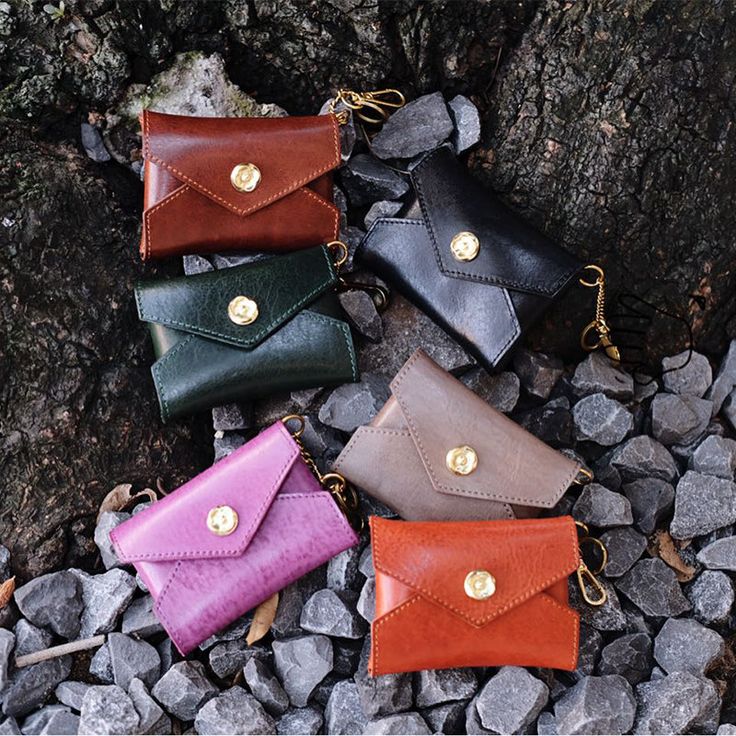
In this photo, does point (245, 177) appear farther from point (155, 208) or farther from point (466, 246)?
point (466, 246)

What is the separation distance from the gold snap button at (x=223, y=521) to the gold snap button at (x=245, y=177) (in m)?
0.83

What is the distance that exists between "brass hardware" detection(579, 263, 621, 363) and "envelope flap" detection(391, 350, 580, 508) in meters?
0.44

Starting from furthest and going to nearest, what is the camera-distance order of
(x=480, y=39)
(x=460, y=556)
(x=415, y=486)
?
(x=480, y=39), (x=415, y=486), (x=460, y=556)

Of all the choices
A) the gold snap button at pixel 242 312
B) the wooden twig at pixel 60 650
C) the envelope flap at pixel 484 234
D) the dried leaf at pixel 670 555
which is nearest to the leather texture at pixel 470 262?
the envelope flap at pixel 484 234

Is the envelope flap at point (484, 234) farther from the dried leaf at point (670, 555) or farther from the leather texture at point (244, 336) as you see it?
the dried leaf at point (670, 555)

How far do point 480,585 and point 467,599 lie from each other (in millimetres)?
45

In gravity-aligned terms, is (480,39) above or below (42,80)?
above

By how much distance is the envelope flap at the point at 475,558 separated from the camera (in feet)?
8.05

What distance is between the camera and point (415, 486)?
8.66ft

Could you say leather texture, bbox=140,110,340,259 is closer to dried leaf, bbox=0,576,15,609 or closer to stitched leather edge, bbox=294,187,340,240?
stitched leather edge, bbox=294,187,340,240

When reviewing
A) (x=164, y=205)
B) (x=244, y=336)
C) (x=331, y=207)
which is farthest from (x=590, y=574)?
(x=164, y=205)

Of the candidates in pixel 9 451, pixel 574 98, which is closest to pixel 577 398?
pixel 574 98

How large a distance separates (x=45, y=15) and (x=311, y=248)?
0.90 meters

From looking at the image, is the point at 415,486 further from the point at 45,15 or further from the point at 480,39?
the point at 45,15
